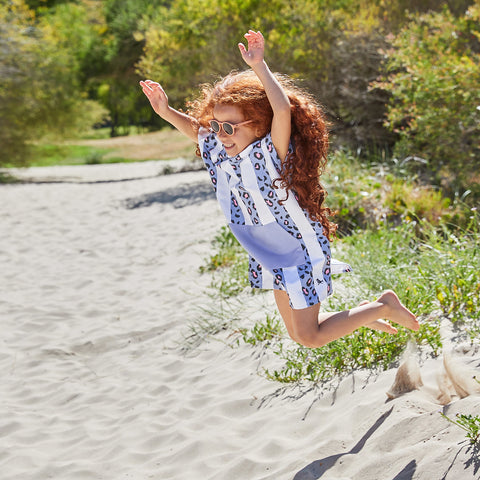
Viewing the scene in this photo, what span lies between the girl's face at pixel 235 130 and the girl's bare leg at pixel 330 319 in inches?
29.7

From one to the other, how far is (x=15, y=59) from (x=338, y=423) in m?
16.2

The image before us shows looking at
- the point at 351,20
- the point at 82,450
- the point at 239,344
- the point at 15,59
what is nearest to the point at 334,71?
the point at 351,20

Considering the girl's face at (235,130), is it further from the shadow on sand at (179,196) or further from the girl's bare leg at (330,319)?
the shadow on sand at (179,196)

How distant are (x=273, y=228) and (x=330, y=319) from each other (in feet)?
1.66

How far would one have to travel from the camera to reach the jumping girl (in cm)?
279

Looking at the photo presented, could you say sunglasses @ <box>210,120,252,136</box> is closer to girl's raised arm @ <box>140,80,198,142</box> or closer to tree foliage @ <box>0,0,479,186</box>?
girl's raised arm @ <box>140,80,198,142</box>

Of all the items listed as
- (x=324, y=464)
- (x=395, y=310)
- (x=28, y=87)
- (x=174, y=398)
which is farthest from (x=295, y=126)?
(x=28, y=87)

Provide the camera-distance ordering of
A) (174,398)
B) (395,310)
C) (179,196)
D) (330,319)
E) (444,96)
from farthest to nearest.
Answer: (179,196) → (444,96) → (174,398) → (395,310) → (330,319)

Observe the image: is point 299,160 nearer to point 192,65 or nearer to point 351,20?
point 351,20

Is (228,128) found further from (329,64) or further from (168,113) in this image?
(329,64)

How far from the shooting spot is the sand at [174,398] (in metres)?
2.87

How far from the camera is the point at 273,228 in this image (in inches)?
116

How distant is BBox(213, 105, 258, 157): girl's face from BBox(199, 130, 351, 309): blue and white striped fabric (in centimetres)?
5

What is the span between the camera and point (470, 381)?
294 centimetres
